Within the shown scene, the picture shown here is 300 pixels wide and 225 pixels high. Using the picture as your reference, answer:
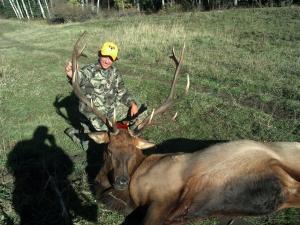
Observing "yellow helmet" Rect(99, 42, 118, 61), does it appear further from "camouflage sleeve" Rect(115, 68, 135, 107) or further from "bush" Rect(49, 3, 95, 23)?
"bush" Rect(49, 3, 95, 23)

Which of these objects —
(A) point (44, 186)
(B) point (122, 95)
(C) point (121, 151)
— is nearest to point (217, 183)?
(C) point (121, 151)

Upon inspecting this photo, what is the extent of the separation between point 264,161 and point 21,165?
4441 mm

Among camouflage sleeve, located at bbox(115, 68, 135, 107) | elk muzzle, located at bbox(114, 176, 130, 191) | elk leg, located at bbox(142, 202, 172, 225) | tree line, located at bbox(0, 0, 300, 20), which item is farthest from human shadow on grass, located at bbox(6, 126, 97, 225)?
tree line, located at bbox(0, 0, 300, 20)

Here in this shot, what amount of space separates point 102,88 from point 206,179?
4.08 meters

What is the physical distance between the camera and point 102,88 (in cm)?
1015

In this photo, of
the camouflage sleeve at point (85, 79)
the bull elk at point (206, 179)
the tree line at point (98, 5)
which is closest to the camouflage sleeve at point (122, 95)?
the camouflage sleeve at point (85, 79)

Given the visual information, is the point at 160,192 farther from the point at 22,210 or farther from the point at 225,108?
the point at 225,108

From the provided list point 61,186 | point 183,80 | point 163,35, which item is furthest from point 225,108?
point 163,35

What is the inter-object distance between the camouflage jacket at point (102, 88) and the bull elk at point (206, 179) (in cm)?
290

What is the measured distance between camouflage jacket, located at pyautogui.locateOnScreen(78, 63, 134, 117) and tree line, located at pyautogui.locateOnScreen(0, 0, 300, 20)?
29691mm

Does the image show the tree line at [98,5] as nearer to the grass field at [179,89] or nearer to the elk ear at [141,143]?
the grass field at [179,89]

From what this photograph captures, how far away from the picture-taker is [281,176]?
649 centimetres

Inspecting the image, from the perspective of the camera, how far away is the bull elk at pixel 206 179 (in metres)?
6.50

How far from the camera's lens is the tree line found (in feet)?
151
